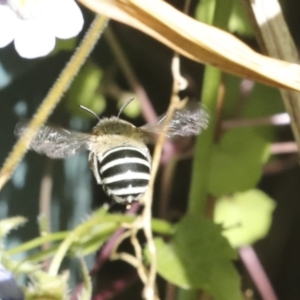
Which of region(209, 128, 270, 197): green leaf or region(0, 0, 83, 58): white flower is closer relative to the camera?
region(0, 0, 83, 58): white flower

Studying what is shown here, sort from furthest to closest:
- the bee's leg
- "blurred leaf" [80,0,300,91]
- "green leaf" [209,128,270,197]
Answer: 1. "green leaf" [209,128,270,197]
2. the bee's leg
3. "blurred leaf" [80,0,300,91]

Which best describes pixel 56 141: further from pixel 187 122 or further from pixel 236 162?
pixel 236 162

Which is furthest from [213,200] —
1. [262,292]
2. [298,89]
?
[298,89]

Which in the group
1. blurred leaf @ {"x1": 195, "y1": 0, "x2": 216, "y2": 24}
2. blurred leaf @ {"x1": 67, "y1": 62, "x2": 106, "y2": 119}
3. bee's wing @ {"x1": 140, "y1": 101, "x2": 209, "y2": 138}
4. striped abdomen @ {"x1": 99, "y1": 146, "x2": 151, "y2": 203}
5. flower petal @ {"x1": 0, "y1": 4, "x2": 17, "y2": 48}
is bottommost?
striped abdomen @ {"x1": 99, "y1": 146, "x2": 151, "y2": 203}

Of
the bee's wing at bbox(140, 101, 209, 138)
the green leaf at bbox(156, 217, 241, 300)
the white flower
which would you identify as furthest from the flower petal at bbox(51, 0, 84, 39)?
the green leaf at bbox(156, 217, 241, 300)

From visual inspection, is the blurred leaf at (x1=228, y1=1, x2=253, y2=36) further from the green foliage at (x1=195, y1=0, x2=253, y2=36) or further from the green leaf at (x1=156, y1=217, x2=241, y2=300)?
the green leaf at (x1=156, y1=217, x2=241, y2=300)

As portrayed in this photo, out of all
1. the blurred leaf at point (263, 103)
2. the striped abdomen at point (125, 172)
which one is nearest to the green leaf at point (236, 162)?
the blurred leaf at point (263, 103)
